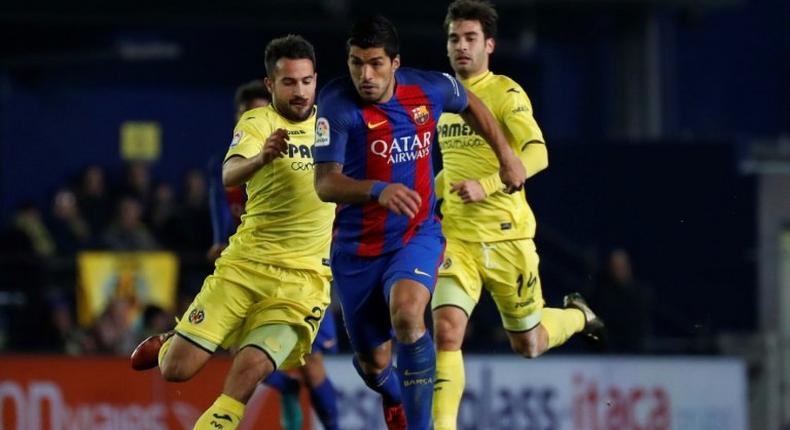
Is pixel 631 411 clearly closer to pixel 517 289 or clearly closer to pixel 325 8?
pixel 517 289

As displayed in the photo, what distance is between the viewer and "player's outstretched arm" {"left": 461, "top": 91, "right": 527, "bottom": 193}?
975cm

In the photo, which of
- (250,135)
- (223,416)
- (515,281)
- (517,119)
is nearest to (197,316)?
(223,416)

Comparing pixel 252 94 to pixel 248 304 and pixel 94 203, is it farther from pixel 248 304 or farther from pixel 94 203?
pixel 94 203

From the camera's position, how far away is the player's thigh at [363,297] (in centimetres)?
985

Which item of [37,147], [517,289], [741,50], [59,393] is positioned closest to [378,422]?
[59,393]

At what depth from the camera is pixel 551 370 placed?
15469 millimetres

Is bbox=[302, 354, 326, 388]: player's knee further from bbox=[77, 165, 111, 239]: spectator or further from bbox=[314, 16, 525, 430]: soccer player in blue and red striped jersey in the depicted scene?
bbox=[77, 165, 111, 239]: spectator

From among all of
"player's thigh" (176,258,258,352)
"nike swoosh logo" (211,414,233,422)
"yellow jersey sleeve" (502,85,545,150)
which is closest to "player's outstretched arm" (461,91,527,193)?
"yellow jersey sleeve" (502,85,545,150)

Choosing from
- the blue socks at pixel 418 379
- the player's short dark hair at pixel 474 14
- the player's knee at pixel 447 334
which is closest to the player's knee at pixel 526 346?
the player's knee at pixel 447 334

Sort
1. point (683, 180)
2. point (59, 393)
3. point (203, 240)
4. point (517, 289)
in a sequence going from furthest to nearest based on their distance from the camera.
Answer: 1. point (683, 180)
2. point (203, 240)
3. point (59, 393)
4. point (517, 289)

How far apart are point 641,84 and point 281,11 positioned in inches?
176

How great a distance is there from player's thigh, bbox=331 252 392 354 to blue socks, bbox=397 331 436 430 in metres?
→ 0.38

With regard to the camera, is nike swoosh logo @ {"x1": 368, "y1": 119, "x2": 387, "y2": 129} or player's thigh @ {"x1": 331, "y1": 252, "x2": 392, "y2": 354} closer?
nike swoosh logo @ {"x1": 368, "y1": 119, "x2": 387, "y2": 129}

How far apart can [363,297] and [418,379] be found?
59 centimetres
